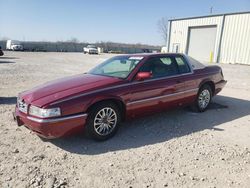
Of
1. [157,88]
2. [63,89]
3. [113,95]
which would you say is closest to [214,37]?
[157,88]

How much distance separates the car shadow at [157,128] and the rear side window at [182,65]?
1.05 meters

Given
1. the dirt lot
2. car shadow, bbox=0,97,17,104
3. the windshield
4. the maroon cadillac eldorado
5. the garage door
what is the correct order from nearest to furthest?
the dirt lot, the maroon cadillac eldorado, the windshield, car shadow, bbox=0,97,17,104, the garage door

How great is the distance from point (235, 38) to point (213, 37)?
3133mm

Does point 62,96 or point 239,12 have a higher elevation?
point 239,12

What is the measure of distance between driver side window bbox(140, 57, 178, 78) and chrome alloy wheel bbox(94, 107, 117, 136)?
3.72 feet

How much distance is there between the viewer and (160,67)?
5.14 metres

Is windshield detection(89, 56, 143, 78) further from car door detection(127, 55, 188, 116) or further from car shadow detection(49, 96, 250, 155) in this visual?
car shadow detection(49, 96, 250, 155)

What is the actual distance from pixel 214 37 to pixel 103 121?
25.9 meters

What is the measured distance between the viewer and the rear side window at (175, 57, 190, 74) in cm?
551

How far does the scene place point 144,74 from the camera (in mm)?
4512

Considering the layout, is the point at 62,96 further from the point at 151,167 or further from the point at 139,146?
the point at 151,167

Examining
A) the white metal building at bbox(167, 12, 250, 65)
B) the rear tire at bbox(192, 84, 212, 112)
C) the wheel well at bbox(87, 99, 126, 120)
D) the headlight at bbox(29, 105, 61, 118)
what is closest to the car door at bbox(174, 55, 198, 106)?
the rear tire at bbox(192, 84, 212, 112)

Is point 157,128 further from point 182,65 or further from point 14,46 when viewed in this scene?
point 14,46

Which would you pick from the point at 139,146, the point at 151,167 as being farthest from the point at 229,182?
the point at 139,146
